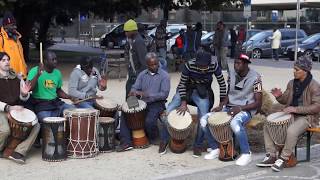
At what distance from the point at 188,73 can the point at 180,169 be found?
1484 millimetres

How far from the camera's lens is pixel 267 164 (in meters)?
7.13

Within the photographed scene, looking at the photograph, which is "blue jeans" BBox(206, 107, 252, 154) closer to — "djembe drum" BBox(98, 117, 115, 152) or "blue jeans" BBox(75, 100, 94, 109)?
"djembe drum" BBox(98, 117, 115, 152)

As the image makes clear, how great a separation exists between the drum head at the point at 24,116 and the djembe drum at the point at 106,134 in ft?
3.18

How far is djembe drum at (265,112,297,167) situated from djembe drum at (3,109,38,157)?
2973mm

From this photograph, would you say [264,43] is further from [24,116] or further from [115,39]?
[24,116]

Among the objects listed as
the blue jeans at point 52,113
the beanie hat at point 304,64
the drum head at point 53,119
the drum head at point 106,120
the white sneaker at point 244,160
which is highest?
the beanie hat at point 304,64

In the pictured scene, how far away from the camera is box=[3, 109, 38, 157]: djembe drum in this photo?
7191 millimetres

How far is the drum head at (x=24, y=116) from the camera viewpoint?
23.6 ft

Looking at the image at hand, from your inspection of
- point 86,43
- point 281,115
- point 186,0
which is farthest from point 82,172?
point 86,43

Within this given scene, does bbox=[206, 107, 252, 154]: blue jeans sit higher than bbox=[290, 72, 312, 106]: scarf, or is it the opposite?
bbox=[290, 72, 312, 106]: scarf

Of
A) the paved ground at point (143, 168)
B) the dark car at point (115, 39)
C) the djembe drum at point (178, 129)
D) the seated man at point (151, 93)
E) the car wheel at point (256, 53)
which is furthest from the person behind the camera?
the dark car at point (115, 39)

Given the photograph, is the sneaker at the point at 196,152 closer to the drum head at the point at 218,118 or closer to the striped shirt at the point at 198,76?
the drum head at the point at 218,118

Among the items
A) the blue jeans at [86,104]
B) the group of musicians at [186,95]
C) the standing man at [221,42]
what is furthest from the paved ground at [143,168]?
the standing man at [221,42]

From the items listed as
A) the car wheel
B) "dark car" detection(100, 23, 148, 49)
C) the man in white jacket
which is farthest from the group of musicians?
"dark car" detection(100, 23, 148, 49)
